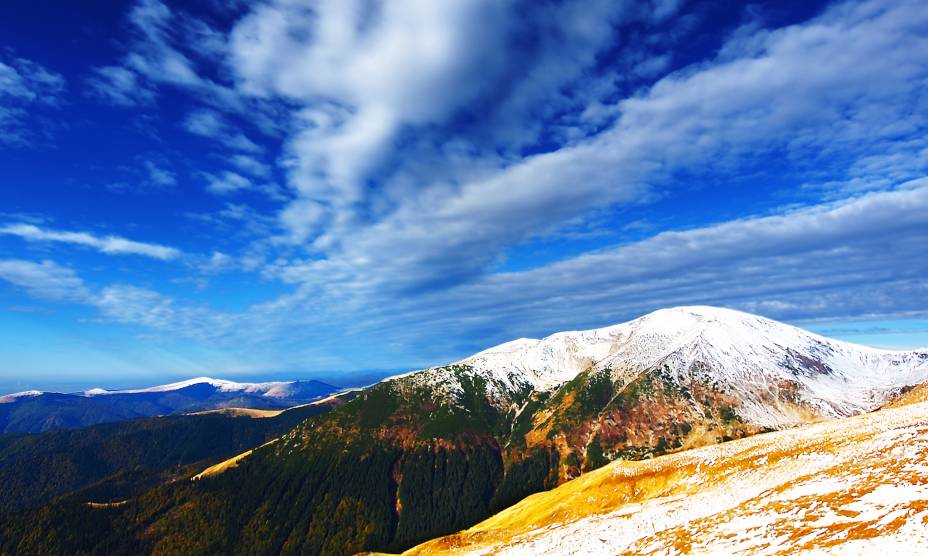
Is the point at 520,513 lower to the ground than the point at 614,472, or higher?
lower

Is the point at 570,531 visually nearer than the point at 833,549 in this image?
No

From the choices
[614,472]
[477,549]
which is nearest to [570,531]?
[477,549]

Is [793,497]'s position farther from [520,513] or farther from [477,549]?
[520,513]

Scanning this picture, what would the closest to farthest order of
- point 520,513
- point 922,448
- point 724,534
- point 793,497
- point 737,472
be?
point 724,534
point 793,497
point 922,448
point 737,472
point 520,513

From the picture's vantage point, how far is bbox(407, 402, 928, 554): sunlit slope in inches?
1465

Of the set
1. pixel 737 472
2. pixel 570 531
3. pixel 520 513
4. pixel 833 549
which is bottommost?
pixel 520 513

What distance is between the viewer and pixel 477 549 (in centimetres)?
8481

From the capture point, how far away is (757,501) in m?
54.2

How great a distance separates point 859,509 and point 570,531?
4504 centimetres

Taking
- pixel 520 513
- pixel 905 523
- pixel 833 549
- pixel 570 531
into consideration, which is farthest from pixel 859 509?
pixel 520 513

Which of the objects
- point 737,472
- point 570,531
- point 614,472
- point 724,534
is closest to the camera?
point 724,534

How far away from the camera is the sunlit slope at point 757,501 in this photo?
3722cm

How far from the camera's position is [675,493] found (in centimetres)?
8500

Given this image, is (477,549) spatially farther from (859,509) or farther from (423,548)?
(859,509)
